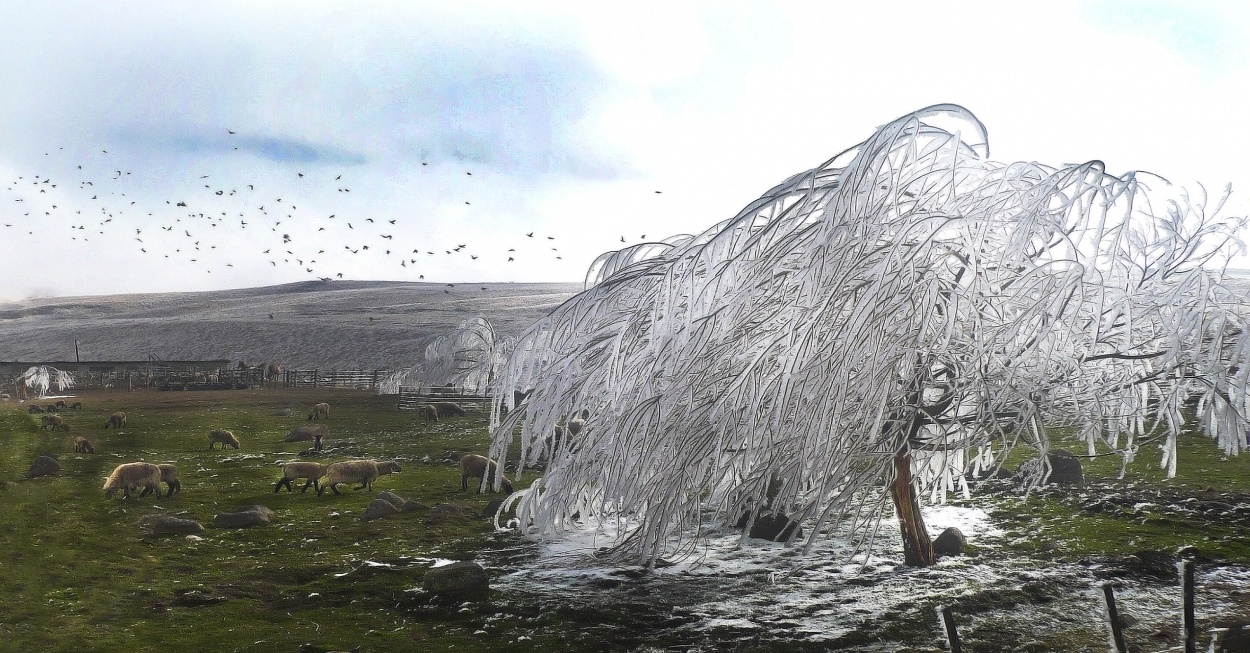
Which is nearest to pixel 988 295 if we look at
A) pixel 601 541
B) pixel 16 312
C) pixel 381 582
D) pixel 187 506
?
pixel 601 541

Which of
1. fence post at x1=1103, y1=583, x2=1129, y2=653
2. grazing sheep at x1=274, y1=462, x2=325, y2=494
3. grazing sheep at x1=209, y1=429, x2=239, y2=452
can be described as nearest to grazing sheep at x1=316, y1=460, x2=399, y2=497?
grazing sheep at x1=274, y1=462, x2=325, y2=494

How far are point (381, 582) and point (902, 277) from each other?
22.1ft

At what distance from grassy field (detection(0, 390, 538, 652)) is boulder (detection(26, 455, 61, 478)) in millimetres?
156

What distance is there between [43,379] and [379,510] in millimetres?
28260

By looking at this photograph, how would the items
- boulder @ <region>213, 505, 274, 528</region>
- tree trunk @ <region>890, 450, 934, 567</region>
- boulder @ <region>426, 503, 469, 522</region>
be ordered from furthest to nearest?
boulder @ <region>426, 503, 469, 522</region>
boulder @ <region>213, 505, 274, 528</region>
tree trunk @ <region>890, 450, 934, 567</region>

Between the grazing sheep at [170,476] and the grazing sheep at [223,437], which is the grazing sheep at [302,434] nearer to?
the grazing sheep at [223,437]

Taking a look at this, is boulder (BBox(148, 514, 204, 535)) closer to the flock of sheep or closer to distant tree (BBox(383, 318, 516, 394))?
the flock of sheep

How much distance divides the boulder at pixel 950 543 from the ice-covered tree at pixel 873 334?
2.46ft

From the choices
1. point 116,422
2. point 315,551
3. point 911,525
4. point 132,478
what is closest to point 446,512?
point 315,551

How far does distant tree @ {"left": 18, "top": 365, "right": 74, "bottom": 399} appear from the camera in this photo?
100 feet

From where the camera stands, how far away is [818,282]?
22.3 feet

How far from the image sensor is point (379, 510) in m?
12.4

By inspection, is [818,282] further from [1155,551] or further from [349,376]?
[349,376]

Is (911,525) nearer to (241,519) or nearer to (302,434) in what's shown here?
(241,519)
